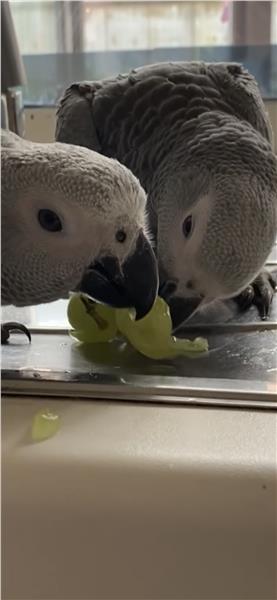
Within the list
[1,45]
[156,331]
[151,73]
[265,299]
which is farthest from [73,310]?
[1,45]

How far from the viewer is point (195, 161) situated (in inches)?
32.4

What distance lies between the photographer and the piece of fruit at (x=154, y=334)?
73 cm

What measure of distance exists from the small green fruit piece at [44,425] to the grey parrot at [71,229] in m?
0.12

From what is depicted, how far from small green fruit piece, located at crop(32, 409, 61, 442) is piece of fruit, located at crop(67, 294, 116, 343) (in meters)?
0.17

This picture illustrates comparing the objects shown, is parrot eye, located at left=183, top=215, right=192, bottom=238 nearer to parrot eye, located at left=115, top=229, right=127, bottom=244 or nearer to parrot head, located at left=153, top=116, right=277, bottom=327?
parrot head, located at left=153, top=116, right=277, bottom=327

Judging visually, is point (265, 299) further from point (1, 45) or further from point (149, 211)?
point (1, 45)

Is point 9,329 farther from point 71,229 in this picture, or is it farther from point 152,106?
point 152,106

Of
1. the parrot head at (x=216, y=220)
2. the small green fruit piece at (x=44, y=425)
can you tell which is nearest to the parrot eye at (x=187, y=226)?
the parrot head at (x=216, y=220)

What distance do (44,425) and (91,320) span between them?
0.64ft

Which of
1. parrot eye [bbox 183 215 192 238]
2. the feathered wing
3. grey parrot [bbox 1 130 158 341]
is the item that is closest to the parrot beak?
grey parrot [bbox 1 130 158 341]

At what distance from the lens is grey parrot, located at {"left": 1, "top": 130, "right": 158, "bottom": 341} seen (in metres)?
0.62

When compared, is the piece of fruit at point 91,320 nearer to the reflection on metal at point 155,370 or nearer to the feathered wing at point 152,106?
the reflection on metal at point 155,370

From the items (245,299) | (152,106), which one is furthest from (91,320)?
(152,106)

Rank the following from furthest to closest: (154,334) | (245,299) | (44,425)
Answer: (245,299), (154,334), (44,425)
